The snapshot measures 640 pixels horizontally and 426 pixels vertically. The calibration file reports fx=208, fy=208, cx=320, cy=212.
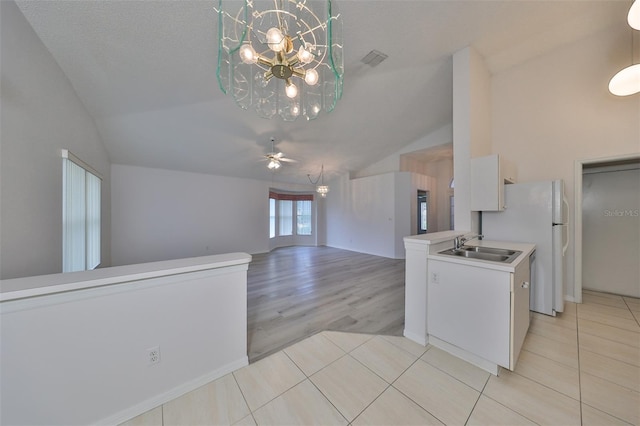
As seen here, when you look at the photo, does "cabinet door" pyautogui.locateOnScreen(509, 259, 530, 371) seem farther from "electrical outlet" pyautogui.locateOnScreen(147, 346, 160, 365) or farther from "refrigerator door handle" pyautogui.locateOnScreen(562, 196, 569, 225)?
"electrical outlet" pyautogui.locateOnScreen(147, 346, 160, 365)

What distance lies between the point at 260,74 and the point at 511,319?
285 centimetres

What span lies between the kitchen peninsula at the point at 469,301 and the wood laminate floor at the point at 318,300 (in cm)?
46

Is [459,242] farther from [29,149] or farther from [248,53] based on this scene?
[29,149]

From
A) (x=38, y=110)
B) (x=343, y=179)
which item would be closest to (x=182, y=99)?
(x=38, y=110)

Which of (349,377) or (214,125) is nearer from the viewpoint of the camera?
(349,377)

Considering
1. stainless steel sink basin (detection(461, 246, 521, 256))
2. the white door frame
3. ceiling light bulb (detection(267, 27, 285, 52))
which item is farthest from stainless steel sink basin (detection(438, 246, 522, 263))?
ceiling light bulb (detection(267, 27, 285, 52))

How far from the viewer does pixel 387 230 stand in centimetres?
604

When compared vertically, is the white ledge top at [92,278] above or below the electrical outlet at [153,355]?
above

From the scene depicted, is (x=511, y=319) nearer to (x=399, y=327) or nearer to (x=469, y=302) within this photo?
(x=469, y=302)

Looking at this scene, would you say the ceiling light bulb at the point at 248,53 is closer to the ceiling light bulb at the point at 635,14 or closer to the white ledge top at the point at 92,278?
the white ledge top at the point at 92,278

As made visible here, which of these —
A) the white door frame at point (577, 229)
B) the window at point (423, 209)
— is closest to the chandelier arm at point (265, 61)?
the white door frame at point (577, 229)

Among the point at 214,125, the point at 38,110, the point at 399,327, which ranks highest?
the point at 214,125

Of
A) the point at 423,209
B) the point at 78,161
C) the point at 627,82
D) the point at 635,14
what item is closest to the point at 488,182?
the point at 635,14

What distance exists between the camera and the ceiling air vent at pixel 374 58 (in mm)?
2736
